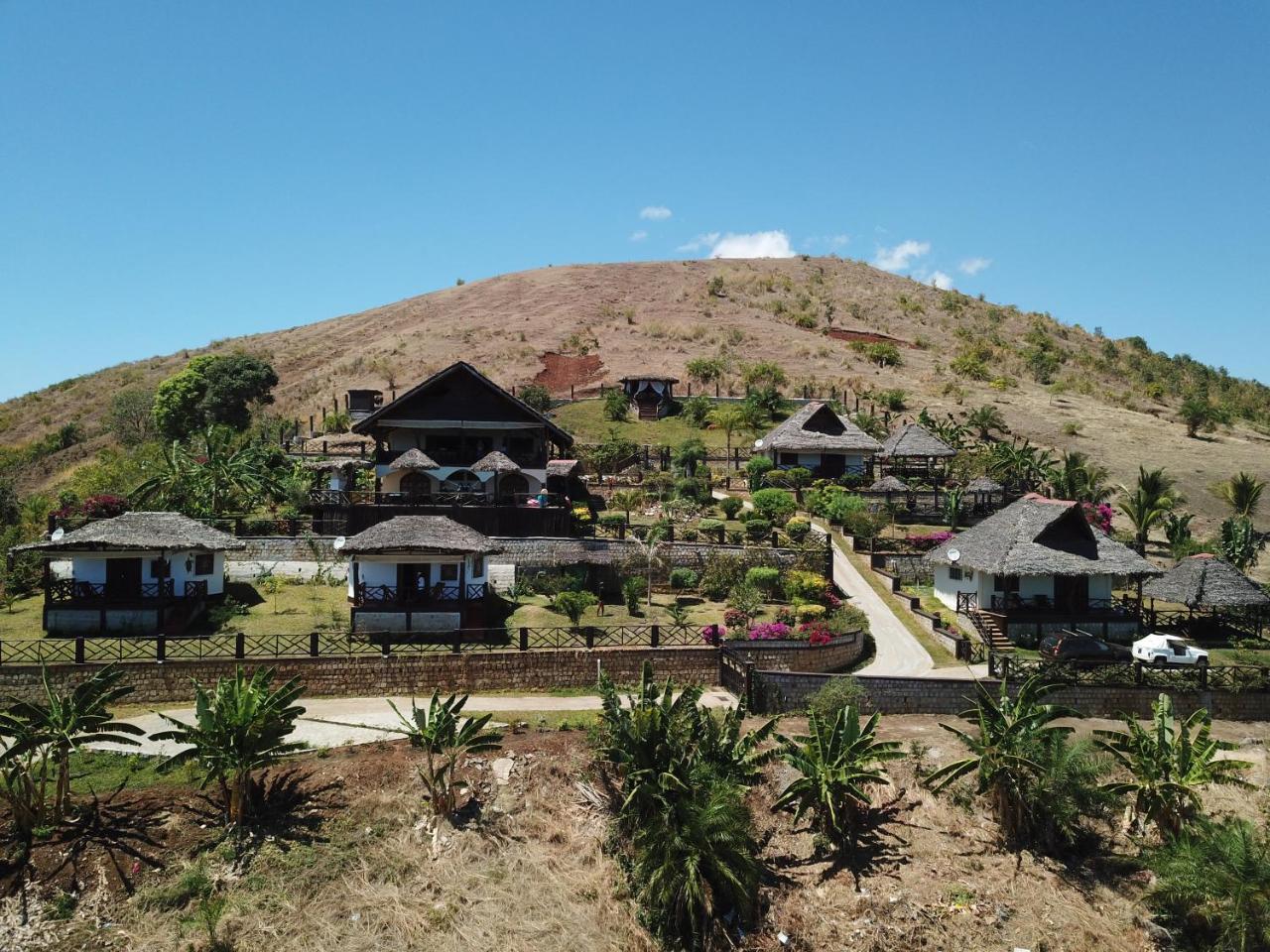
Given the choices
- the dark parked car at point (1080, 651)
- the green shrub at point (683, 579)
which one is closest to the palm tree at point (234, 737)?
the green shrub at point (683, 579)

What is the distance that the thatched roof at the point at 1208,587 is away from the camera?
106 ft

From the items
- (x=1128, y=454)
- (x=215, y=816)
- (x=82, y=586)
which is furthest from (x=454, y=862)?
(x=1128, y=454)

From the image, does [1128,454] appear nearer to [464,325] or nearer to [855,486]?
[855,486]

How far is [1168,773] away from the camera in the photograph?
21.1 meters

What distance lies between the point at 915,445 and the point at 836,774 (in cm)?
3448

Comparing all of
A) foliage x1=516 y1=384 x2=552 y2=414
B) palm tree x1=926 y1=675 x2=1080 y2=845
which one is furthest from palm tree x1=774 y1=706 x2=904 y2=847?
foliage x1=516 y1=384 x2=552 y2=414

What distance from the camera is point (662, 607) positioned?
33.4 meters

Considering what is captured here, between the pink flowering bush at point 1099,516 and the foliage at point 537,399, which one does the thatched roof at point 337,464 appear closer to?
the foliage at point 537,399

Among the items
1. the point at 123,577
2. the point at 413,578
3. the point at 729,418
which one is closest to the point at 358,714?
the point at 413,578

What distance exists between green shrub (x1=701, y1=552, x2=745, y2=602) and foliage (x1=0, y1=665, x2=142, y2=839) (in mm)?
21424

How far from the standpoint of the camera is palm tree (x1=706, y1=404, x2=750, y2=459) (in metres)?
61.8

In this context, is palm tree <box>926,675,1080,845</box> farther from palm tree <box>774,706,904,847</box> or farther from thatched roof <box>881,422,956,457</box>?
thatched roof <box>881,422,956,457</box>

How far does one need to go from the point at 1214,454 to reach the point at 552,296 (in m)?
74.3

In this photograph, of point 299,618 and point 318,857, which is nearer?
point 318,857
